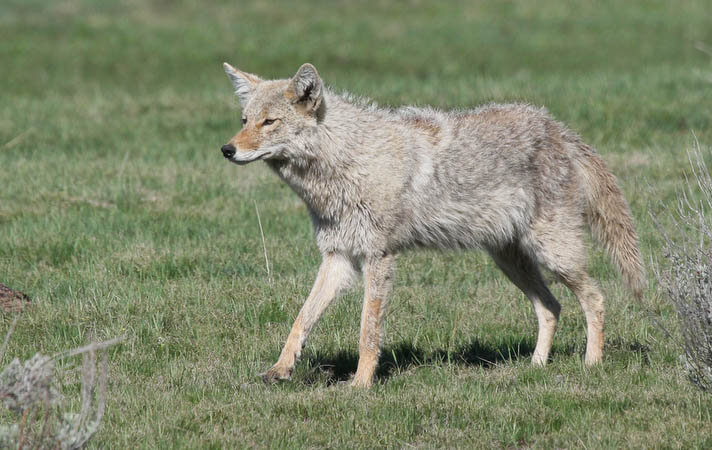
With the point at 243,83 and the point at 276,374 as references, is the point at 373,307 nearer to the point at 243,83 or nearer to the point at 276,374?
the point at 276,374

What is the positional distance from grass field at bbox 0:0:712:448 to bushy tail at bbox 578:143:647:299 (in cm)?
30

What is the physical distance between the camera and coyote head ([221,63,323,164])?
6.06 metres

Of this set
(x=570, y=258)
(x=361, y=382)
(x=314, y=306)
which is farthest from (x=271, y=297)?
(x=570, y=258)

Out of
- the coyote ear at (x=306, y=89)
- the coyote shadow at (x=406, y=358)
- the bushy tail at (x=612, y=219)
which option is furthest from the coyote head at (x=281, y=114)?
the bushy tail at (x=612, y=219)

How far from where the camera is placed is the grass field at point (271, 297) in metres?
5.36

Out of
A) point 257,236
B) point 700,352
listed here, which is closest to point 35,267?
point 257,236

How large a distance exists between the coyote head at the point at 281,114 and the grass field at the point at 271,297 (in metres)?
1.56

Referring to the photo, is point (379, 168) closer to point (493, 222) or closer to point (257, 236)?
point (493, 222)

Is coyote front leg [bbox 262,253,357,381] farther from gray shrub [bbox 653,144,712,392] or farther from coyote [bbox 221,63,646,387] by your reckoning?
gray shrub [bbox 653,144,712,392]

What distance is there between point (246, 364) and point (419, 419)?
1.53m

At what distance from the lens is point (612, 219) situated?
718 cm

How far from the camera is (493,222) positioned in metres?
6.72

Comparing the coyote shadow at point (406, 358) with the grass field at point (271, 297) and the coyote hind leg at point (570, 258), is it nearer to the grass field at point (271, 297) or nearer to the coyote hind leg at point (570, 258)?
the grass field at point (271, 297)

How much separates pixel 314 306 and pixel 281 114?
133 cm
